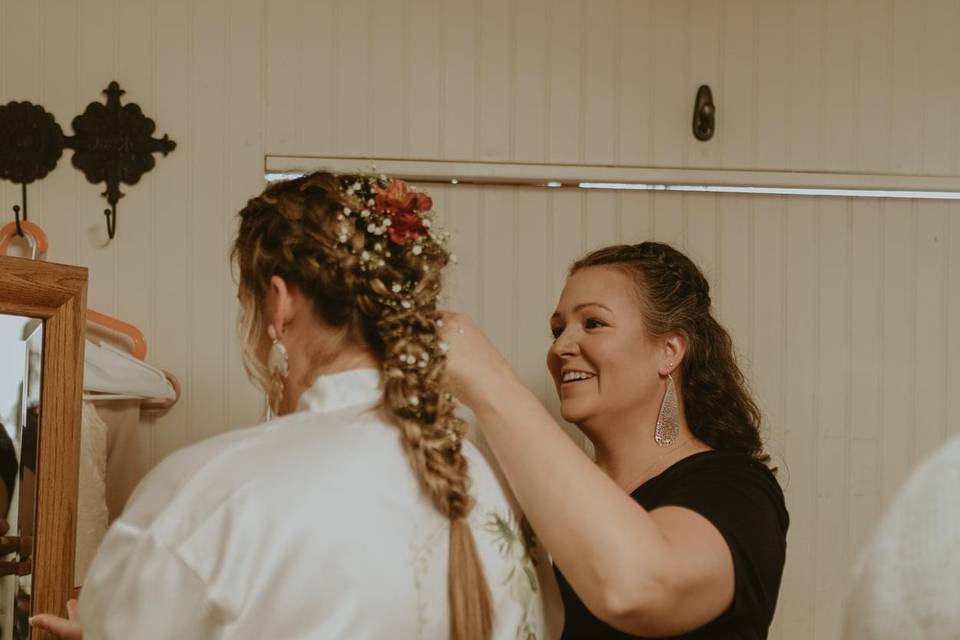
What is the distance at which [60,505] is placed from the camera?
149 centimetres

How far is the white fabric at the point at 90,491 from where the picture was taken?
184 centimetres

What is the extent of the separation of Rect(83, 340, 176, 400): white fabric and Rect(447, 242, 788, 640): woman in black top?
2.58 ft

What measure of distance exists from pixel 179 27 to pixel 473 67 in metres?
0.62

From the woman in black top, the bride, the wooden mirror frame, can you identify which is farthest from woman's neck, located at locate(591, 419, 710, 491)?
the wooden mirror frame

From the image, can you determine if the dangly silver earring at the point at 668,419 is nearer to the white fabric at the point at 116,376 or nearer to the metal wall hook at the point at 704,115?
the metal wall hook at the point at 704,115

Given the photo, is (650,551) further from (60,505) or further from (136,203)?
(136,203)

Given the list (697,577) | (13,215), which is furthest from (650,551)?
(13,215)

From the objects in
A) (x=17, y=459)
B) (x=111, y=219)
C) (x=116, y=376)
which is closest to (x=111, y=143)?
(x=111, y=219)

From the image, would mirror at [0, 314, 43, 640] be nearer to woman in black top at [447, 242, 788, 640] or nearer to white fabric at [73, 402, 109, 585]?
white fabric at [73, 402, 109, 585]

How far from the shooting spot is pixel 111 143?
2.14 meters

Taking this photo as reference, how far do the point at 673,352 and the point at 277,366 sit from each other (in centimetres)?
80

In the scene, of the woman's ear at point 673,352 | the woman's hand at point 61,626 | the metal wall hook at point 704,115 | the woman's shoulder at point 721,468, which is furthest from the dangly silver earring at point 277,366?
the metal wall hook at point 704,115

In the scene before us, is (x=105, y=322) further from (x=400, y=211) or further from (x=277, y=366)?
(x=400, y=211)

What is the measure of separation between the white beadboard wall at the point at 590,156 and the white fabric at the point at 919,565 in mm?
1606
